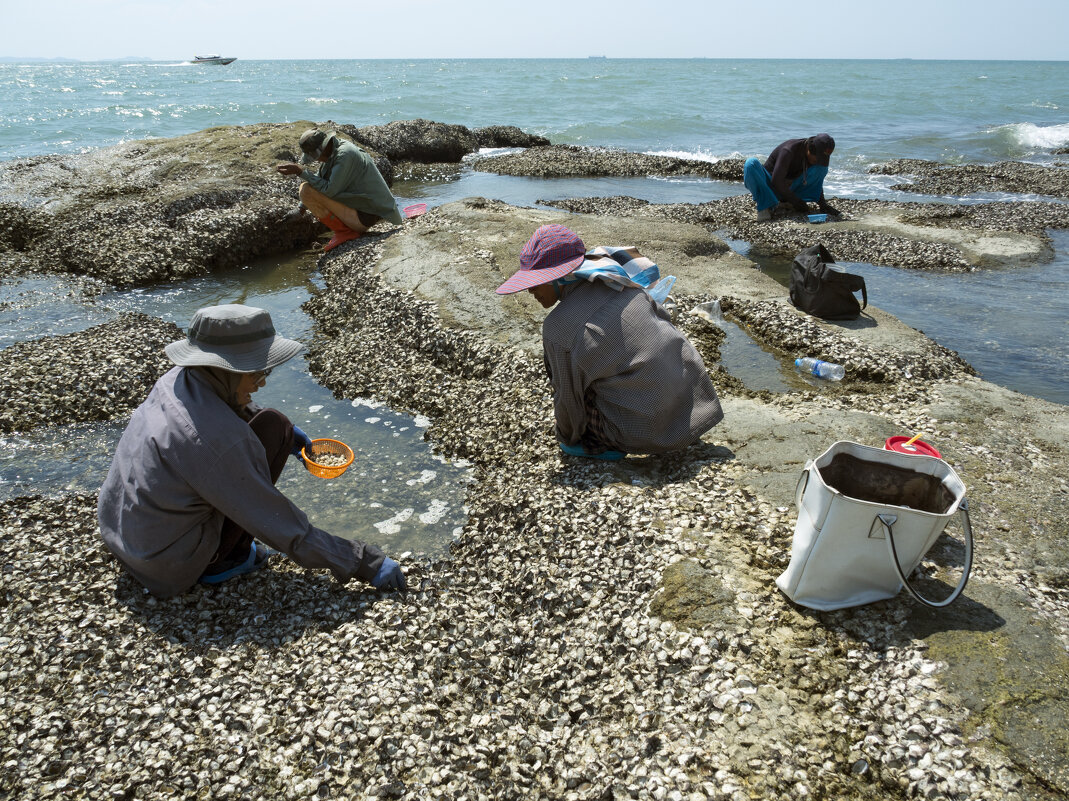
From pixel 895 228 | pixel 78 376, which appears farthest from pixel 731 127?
pixel 78 376

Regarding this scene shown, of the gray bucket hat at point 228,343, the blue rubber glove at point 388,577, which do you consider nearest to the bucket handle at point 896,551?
the blue rubber glove at point 388,577

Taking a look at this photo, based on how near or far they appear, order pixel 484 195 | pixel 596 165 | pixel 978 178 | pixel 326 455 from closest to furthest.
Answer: pixel 326 455, pixel 484 195, pixel 978 178, pixel 596 165

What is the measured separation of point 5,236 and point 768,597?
14.0 m

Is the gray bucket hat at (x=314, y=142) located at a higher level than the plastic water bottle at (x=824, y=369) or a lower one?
higher

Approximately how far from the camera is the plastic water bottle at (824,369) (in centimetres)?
726

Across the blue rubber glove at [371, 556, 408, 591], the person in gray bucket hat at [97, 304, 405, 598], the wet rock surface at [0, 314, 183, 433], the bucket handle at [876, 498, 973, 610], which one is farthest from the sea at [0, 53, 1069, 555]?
the bucket handle at [876, 498, 973, 610]

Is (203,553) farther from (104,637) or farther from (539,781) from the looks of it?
(539,781)

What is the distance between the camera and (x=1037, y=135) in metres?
28.2

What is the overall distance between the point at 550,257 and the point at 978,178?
19802mm

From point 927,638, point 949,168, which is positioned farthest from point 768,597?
point 949,168

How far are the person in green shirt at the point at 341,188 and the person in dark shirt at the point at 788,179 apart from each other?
24.8ft

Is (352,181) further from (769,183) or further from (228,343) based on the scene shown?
(769,183)

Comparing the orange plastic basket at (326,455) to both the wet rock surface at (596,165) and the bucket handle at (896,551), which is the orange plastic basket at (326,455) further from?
the wet rock surface at (596,165)

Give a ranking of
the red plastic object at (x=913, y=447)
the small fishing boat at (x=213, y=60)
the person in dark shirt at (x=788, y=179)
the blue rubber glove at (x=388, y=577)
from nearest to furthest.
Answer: the blue rubber glove at (x=388, y=577)
the red plastic object at (x=913, y=447)
the person in dark shirt at (x=788, y=179)
the small fishing boat at (x=213, y=60)
